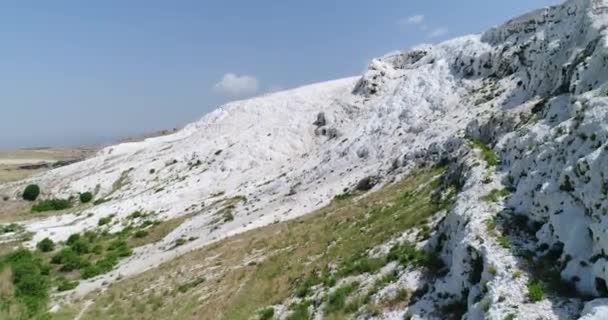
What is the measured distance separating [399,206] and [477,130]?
7.49 m

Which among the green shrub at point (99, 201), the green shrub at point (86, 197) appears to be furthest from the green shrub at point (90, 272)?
the green shrub at point (86, 197)

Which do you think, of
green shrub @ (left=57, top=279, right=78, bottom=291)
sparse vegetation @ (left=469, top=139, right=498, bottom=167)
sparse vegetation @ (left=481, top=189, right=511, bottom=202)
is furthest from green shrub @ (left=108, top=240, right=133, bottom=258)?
sparse vegetation @ (left=481, top=189, right=511, bottom=202)

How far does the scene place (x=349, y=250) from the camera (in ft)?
84.2

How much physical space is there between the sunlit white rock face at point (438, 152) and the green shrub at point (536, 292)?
0.70ft

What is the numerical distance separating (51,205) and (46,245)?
21790 mm

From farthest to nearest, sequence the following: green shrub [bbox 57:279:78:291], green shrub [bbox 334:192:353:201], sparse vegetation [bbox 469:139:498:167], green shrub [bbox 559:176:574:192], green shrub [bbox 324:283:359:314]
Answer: green shrub [bbox 334:192:353:201]
green shrub [bbox 57:279:78:291]
sparse vegetation [bbox 469:139:498:167]
green shrub [bbox 324:283:359:314]
green shrub [bbox 559:176:574:192]

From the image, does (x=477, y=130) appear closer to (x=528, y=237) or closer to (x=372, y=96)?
(x=528, y=237)

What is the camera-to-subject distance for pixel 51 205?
220 feet

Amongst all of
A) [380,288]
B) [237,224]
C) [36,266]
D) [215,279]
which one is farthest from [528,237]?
[36,266]

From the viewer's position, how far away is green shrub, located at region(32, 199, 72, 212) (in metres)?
66.4

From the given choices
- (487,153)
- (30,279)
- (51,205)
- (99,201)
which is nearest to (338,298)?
(487,153)

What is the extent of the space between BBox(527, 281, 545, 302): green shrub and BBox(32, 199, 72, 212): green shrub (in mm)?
63016

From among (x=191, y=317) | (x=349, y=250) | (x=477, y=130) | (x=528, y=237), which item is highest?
(x=477, y=130)

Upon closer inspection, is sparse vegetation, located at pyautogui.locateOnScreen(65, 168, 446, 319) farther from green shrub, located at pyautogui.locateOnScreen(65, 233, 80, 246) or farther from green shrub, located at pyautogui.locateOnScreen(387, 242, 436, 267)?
green shrub, located at pyautogui.locateOnScreen(65, 233, 80, 246)
